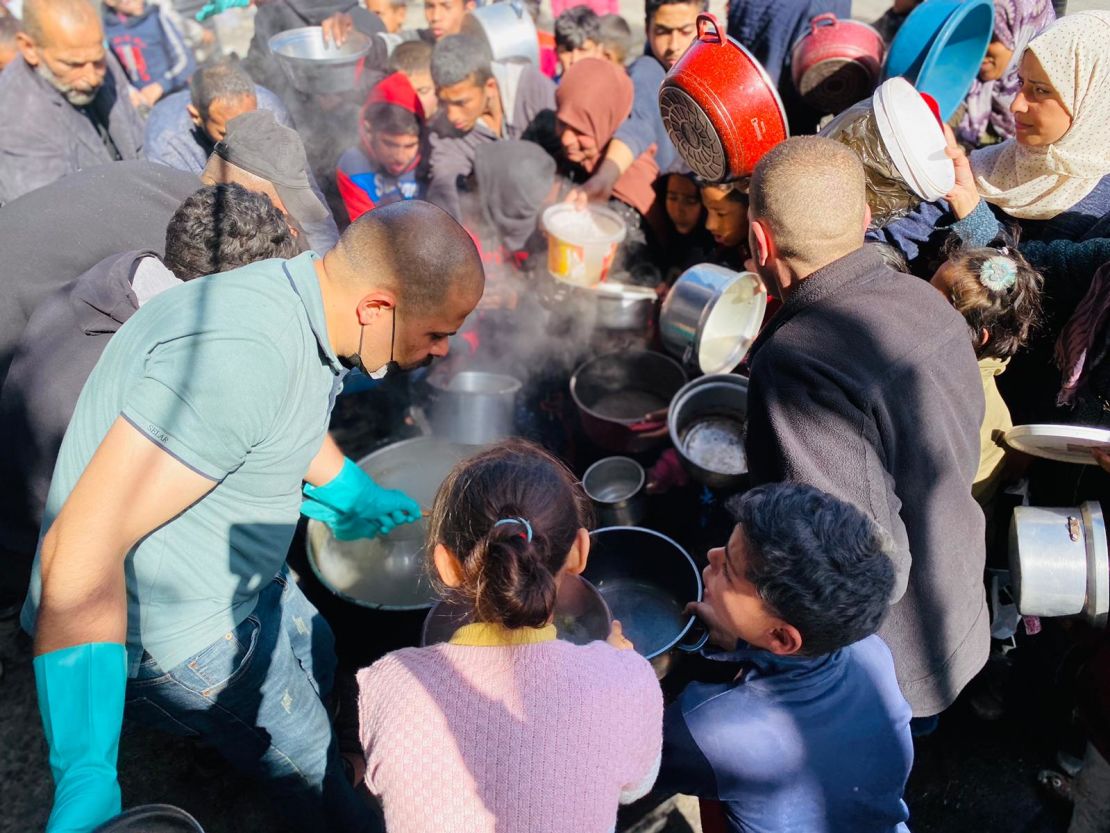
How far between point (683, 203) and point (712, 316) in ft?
Answer: 3.31

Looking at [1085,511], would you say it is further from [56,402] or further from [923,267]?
[56,402]

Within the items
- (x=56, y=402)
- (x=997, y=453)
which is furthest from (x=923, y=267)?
(x=56, y=402)

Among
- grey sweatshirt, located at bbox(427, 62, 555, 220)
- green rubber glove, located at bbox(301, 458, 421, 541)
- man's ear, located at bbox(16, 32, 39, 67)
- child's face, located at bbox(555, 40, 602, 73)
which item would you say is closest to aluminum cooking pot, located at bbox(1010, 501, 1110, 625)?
green rubber glove, located at bbox(301, 458, 421, 541)

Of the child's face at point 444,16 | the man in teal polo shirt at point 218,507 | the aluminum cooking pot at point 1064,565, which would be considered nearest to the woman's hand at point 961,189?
the aluminum cooking pot at point 1064,565

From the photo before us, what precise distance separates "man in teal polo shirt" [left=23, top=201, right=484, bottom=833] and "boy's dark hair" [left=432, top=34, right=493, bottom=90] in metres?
2.73

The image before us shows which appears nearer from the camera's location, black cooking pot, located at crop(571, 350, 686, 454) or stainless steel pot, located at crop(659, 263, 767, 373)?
stainless steel pot, located at crop(659, 263, 767, 373)

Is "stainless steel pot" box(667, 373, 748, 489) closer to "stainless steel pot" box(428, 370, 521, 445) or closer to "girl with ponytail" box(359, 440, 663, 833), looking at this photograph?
"stainless steel pot" box(428, 370, 521, 445)

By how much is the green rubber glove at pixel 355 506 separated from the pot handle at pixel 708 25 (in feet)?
6.87

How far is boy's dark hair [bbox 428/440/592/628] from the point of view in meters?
1.43

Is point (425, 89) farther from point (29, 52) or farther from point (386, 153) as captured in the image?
point (29, 52)

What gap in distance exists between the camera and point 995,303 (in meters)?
2.40

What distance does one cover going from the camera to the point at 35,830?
2811 mm

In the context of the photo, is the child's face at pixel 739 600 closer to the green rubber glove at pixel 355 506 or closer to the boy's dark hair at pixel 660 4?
the green rubber glove at pixel 355 506

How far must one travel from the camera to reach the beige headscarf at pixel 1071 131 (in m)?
2.77
